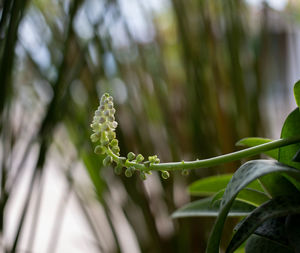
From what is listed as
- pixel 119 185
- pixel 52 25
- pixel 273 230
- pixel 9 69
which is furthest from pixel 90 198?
pixel 273 230

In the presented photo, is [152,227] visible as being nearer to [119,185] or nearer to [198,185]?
[119,185]

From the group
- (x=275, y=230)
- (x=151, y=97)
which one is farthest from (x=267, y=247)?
(x=151, y=97)

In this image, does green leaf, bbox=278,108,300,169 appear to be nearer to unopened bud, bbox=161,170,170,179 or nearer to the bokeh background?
unopened bud, bbox=161,170,170,179

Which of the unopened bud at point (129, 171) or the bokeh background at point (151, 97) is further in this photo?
the bokeh background at point (151, 97)

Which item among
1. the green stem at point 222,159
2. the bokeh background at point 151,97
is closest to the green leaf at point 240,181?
the green stem at point 222,159

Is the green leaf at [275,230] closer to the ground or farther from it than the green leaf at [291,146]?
closer to the ground

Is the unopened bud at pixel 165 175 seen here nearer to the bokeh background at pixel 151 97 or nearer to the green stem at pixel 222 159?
the green stem at pixel 222 159

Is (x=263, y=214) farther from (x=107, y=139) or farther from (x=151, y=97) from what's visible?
(x=151, y=97)

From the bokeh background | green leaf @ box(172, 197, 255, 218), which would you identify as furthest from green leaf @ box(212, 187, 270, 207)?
the bokeh background
